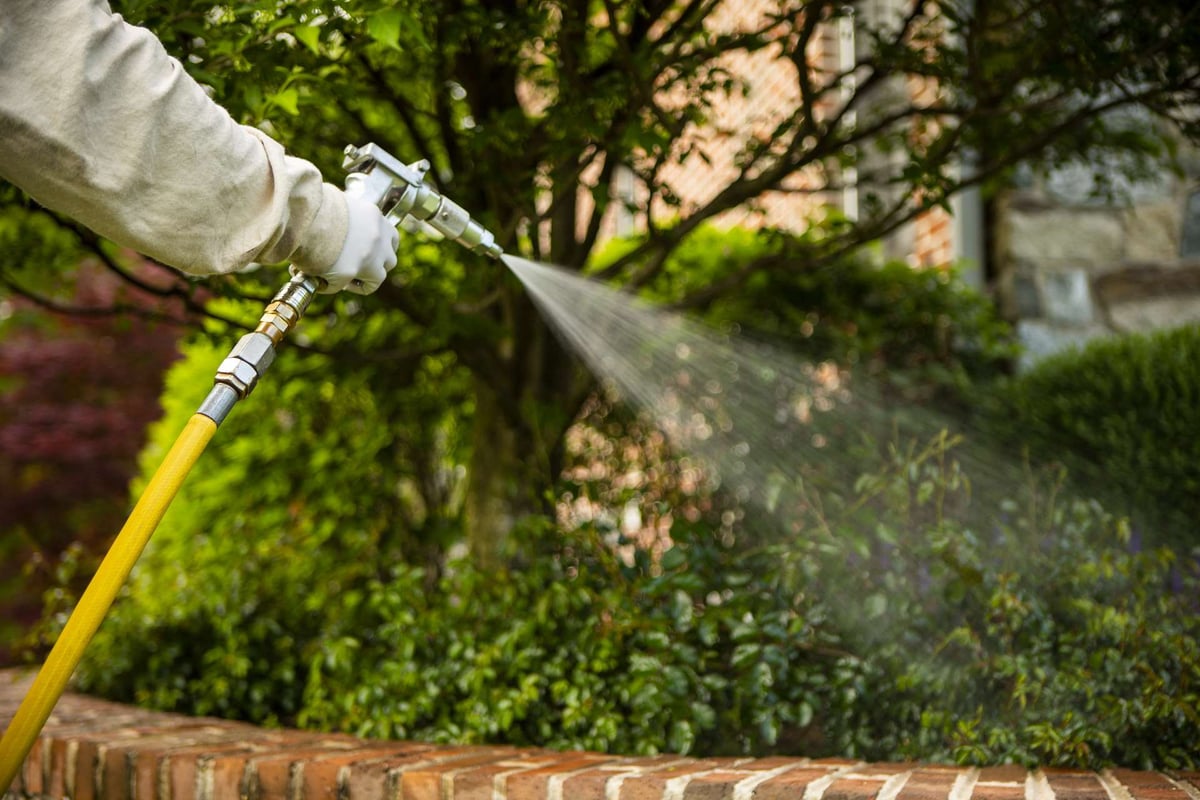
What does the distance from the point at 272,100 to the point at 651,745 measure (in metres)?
1.53

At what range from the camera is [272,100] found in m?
1.94

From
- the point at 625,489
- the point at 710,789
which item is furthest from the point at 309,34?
the point at 625,489

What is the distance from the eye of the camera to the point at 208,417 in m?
1.37

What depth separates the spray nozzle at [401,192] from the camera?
64.3 inches

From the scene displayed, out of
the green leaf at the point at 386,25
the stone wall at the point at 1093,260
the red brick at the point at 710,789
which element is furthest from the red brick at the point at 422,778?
the stone wall at the point at 1093,260

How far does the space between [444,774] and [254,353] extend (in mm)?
894

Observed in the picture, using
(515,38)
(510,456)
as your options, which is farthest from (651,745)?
(515,38)

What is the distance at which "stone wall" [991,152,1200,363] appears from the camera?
3.75 m

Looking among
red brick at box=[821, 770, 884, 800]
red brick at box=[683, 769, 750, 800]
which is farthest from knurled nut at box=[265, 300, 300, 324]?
red brick at box=[821, 770, 884, 800]

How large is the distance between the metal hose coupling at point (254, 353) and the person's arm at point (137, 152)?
9 centimetres

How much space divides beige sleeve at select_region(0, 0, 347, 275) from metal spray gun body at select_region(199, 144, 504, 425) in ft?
0.33

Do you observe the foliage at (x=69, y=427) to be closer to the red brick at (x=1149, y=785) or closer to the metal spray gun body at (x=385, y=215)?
the metal spray gun body at (x=385, y=215)

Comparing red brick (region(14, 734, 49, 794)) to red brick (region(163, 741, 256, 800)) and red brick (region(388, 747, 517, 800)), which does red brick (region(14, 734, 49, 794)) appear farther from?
red brick (region(388, 747, 517, 800))

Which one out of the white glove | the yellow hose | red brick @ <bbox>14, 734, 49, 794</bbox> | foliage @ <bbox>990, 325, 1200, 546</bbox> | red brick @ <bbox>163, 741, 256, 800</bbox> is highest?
the white glove
